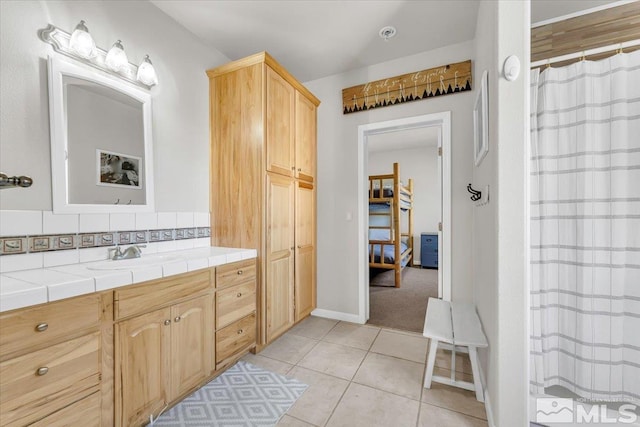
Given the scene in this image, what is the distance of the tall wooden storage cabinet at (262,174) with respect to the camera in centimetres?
210

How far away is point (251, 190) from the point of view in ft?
6.93

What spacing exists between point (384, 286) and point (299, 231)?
210cm

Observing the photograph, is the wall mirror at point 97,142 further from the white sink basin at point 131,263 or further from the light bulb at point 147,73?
the white sink basin at point 131,263

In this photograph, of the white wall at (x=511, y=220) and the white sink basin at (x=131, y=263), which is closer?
the white wall at (x=511, y=220)

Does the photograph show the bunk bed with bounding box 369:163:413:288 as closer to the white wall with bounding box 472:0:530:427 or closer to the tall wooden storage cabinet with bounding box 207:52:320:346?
the tall wooden storage cabinet with bounding box 207:52:320:346

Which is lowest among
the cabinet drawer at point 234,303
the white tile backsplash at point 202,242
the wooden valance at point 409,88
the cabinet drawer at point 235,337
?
the cabinet drawer at point 235,337

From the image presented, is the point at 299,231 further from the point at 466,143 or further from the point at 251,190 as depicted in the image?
the point at 466,143

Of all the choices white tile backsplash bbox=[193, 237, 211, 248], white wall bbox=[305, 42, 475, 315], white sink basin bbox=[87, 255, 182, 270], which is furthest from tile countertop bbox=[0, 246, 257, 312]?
white wall bbox=[305, 42, 475, 315]

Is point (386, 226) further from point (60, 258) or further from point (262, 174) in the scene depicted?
point (60, 258)

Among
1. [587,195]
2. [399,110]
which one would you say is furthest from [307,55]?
[587,195]

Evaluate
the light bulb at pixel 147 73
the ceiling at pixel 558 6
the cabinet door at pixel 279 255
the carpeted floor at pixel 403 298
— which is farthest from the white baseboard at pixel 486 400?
the light bulb at pixel 147 73

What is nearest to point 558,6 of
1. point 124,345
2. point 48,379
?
point 124,345

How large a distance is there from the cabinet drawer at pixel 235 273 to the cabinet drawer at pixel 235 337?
0.30m

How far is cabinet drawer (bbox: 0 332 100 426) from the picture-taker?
0.89 meters
